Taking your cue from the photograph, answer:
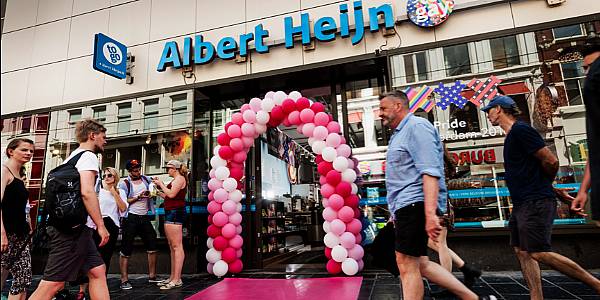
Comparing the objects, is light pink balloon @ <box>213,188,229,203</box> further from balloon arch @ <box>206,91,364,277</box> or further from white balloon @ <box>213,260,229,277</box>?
white balloon @ <box>213,260,229,277</box>

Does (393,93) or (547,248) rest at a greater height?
(393,93)

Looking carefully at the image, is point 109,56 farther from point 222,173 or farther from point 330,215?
point 330,215

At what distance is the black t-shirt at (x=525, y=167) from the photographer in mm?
2566

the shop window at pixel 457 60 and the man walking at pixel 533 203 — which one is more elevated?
the shop window at pixel 457 60

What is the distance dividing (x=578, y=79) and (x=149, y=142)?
652cm

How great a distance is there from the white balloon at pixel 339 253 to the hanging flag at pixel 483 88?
270cm

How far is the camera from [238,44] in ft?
19.5

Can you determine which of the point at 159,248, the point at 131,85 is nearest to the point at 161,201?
the point at 159,248

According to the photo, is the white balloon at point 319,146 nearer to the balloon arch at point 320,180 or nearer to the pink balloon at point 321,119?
the balloon arch at point 320,180

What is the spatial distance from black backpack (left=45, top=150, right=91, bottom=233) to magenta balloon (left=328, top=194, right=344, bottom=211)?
2707mm

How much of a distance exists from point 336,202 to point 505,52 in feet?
10.2

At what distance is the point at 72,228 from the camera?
2.51 m

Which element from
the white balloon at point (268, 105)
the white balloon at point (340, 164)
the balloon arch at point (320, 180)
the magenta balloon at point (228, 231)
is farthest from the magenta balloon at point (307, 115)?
the magenta balloon at point (228, 231)

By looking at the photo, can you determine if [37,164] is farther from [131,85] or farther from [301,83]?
[301,83]
